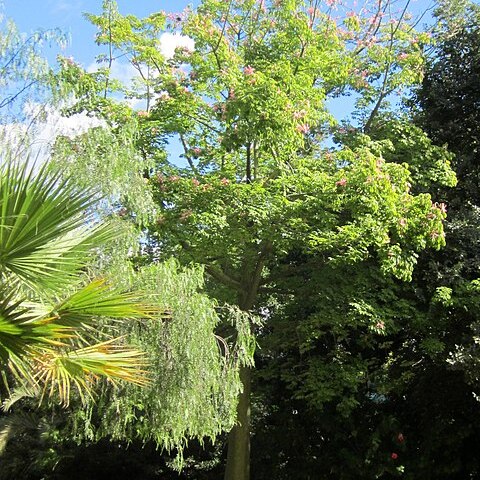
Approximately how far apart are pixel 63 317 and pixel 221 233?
498 centimetres

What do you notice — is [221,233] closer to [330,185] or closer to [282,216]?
[282,216]

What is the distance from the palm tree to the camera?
354 cm

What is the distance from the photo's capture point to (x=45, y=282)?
153 inches

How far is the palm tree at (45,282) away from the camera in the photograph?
3.54 metres

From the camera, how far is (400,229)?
8.14 meters

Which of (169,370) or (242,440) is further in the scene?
(242,440)

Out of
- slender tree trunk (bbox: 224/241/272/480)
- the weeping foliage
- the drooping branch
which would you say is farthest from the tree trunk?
the weeping foliage

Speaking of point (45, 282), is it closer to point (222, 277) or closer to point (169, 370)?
point (169, 370)

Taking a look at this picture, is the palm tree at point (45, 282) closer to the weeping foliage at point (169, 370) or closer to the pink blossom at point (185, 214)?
the weeping foliage at point (169, 370)

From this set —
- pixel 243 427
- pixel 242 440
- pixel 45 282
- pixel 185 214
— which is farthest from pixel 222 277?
pixel 45 282

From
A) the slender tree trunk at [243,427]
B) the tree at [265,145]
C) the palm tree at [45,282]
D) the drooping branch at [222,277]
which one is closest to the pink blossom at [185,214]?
the tree at [265,145]

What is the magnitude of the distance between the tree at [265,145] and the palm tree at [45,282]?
3213mm

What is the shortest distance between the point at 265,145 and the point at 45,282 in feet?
16.9

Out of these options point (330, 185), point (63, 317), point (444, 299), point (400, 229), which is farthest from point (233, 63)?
point (63, 317)
